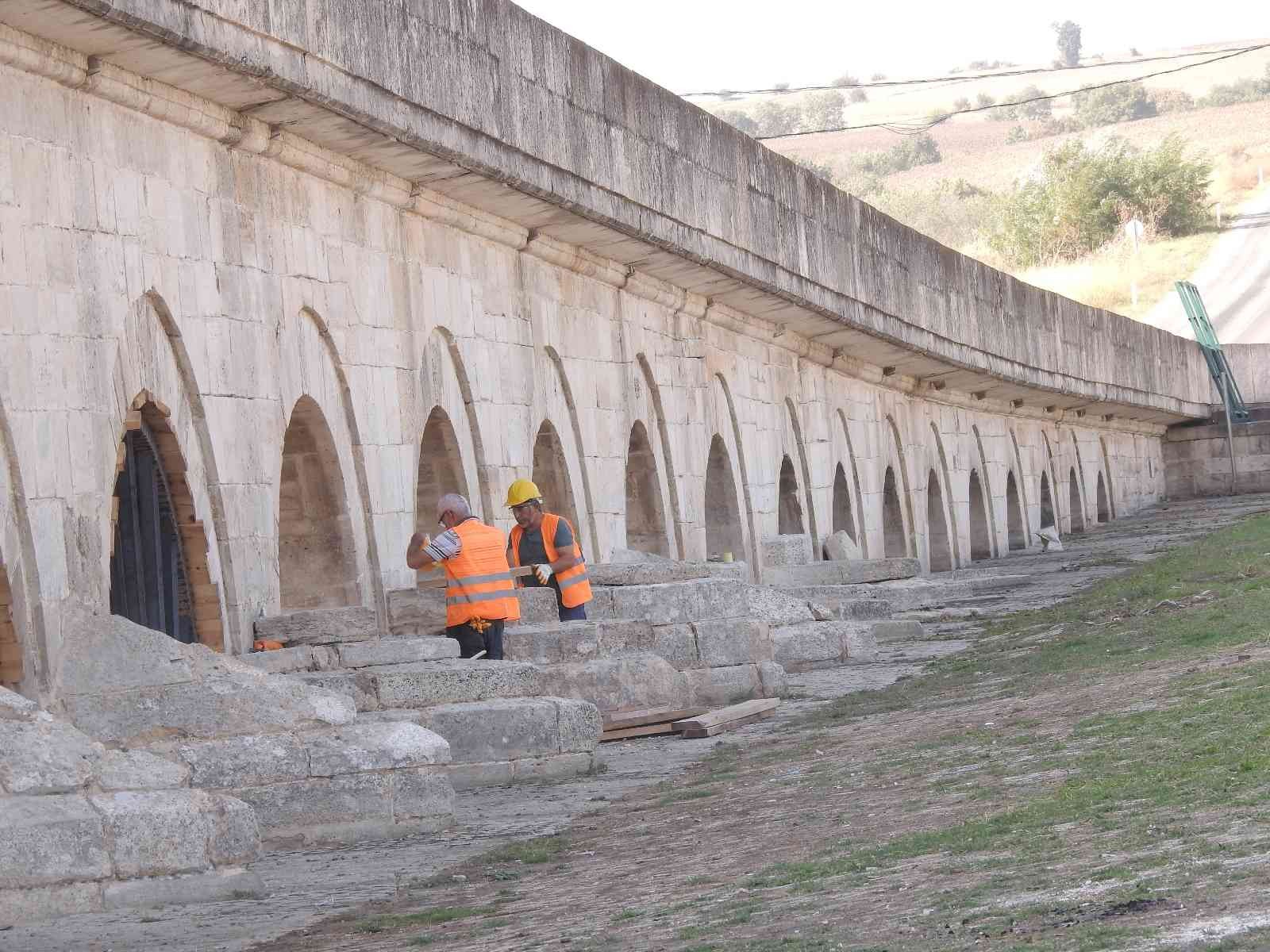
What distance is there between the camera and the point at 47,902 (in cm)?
671

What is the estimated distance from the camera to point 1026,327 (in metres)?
32.1

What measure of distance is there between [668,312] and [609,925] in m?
14.0

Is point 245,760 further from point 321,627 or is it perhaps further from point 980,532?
point 980,532

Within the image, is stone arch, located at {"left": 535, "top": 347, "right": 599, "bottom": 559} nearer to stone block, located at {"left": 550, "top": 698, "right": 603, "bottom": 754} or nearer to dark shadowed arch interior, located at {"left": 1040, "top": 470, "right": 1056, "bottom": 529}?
stone block, located at {"left": 550, "top": 698, "right": 603, "bottom": 754}

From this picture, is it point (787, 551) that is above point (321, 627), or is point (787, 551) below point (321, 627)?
above

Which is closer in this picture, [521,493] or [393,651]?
[393,651]

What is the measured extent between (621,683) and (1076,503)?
95.4ft

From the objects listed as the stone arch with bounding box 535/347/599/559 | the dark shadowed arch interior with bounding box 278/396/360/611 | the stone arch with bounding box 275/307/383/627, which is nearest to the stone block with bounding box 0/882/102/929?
the stone arch with bounding box 275/307/383/627

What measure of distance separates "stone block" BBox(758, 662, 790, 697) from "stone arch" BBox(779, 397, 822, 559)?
981 centimetres

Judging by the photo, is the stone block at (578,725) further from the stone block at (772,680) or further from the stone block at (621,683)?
the stone block at (772,680)

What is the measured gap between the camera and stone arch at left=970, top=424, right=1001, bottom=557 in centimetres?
3359

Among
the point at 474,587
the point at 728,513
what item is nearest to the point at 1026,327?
the point at 728,513

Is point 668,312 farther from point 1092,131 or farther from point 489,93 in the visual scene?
point 1092,131

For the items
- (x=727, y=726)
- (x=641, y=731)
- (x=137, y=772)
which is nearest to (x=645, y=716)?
(x=641, y=731)
